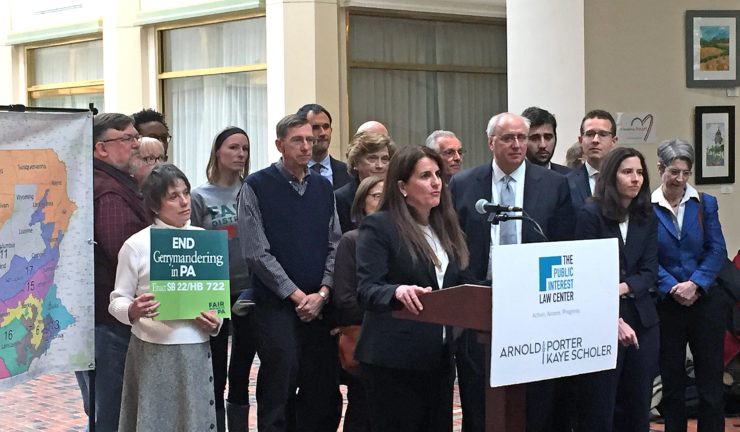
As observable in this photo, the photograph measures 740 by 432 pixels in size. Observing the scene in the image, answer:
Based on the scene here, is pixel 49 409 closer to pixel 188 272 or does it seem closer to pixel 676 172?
pixel 188 272

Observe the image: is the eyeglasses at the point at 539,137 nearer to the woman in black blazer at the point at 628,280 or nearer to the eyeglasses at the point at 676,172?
the eyeglasses at the point at 676,172

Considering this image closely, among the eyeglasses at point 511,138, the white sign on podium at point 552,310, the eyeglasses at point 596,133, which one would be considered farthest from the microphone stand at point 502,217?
the eyeglasses at point 596,133

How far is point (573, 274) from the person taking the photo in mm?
5617

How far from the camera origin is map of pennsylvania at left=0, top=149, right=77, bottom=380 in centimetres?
595

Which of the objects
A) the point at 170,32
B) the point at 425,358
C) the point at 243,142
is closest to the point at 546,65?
the point at 243,142

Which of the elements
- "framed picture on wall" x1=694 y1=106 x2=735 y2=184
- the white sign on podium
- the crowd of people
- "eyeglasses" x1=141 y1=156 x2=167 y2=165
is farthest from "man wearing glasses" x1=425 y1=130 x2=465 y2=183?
"framed picture on wall" x1=694 y1=106 x2=735 y2=184

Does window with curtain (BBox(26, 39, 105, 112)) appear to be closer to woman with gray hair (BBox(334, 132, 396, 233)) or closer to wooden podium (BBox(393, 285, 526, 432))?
woman with gray hair (BBox(334, 132, 396, 233))

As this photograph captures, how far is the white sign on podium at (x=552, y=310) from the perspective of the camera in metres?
5.31

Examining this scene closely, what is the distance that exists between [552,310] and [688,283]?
2.60m

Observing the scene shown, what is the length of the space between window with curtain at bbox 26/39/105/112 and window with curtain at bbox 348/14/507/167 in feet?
15.1

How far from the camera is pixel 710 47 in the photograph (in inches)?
452

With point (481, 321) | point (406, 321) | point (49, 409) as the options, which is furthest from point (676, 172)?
point (49, 409)

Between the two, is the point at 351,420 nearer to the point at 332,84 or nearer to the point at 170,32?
the point at 332,84

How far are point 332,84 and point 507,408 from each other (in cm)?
1000
